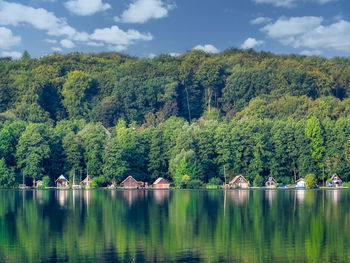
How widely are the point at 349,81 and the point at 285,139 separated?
43.8 metres

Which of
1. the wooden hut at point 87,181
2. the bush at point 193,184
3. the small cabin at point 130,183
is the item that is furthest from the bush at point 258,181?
the wooden hut at point 87,181

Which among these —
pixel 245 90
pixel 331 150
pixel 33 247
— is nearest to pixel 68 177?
pixel 331 150

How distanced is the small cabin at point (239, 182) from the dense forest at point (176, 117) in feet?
5.59

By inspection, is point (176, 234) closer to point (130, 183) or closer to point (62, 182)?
point (130, 183)

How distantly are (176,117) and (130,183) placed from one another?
1357 inches

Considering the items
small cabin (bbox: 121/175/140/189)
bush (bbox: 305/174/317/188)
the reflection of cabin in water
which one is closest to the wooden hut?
the reflection of cabin in water

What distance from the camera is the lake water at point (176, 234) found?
2625 centimetres

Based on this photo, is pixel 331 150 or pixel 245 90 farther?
pixel 245 90

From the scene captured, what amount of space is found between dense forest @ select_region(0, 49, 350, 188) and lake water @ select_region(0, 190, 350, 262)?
142ft

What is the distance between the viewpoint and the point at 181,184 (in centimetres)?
8881

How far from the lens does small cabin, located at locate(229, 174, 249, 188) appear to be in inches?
3568

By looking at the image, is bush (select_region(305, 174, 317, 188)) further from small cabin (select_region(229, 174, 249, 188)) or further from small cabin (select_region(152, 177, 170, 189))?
small cabin (select_region(152, 177, 170, 189))

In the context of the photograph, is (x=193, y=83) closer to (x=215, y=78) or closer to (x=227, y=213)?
(x=215, y=78)

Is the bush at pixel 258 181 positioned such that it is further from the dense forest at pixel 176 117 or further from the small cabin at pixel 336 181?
the small cabin at pixel 336 181
